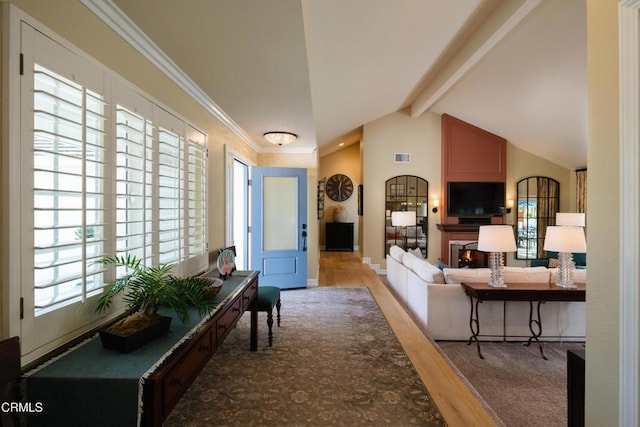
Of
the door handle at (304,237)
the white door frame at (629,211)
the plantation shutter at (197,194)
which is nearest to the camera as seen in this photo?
the white door frame at (629,211)

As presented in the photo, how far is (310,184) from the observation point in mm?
5371

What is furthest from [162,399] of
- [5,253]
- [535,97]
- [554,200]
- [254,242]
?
[554,200]

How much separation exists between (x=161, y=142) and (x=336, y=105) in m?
3.71

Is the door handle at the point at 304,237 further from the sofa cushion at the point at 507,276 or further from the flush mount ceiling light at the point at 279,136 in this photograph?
the sofa cushion at the point at 507,276

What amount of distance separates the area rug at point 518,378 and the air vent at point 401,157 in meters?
4.86

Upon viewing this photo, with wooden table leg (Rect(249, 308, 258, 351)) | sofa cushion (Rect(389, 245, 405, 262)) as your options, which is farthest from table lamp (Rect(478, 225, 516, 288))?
wooden table leg (Rect(249, 308, 258, 351))

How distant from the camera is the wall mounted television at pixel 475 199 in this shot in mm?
7047

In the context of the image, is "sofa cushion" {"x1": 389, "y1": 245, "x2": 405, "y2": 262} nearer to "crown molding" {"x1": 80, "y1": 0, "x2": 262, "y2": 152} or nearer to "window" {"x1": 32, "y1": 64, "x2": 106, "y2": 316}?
"crown molding" {"x1": 80, "y1": 0, "x2": 262, "y2": 152}

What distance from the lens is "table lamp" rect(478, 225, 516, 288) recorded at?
301 centimetres

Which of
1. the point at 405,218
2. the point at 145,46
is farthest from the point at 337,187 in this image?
the point at 145,46

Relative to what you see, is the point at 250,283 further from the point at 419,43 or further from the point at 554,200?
→ the point at 554,200

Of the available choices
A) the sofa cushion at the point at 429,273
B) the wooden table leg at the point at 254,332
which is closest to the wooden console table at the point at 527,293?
the sofa cushion at the point at 429,273

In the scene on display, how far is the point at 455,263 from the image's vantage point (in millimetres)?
6934

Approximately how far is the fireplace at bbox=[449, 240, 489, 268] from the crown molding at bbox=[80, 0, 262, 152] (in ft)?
19.8
